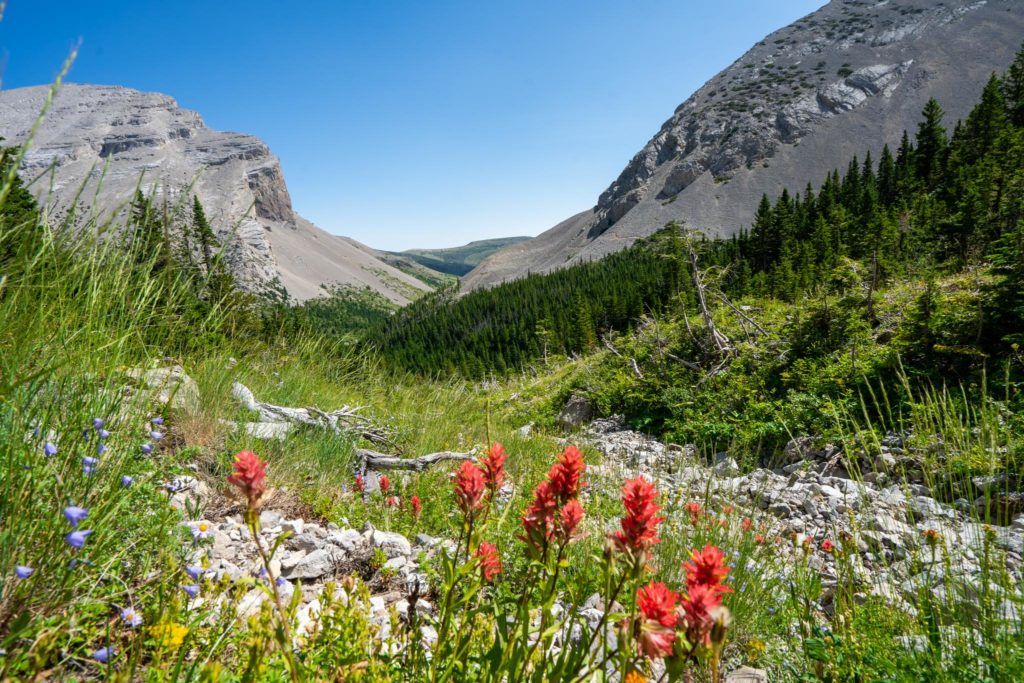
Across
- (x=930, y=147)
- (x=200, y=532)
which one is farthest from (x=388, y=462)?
(x=930, y=147)

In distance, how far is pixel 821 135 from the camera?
290 ft

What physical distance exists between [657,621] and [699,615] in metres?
0.12

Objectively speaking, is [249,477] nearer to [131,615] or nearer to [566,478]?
[566,478]

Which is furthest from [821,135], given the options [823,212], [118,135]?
[118,135]

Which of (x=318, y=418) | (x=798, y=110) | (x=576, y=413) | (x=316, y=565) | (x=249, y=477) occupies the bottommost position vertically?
(x=576, y=413)

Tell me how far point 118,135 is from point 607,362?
895 ft

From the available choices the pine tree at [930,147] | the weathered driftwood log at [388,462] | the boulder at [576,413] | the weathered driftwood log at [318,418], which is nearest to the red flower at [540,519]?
the weathered driftwood log at [388,462]

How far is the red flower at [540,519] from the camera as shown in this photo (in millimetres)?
1208

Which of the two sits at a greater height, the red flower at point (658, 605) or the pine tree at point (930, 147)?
the pine tree at point (930, 147)

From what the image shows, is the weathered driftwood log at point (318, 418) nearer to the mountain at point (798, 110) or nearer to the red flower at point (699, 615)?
the red flower at point (699, 615)

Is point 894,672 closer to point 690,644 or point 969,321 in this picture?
point 690,644

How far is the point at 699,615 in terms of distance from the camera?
883mm

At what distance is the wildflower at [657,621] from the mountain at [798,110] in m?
81.3

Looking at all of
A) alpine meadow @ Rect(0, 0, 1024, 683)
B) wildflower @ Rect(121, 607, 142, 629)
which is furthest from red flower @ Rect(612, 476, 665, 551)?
wildflower @ Rect(121, 607, 142, 629)
